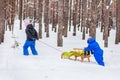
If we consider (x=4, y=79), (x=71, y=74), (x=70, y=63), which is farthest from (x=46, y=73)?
(x=70, y=63)

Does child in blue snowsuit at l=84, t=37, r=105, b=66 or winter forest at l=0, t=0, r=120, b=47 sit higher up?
winter forest at l=0, t=0, r=120, b=47

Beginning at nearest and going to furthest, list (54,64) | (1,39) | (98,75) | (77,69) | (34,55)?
(98,75) → (77,69) → (54,64) → (34,55) → (1,39)

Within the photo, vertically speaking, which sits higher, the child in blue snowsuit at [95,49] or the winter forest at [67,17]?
the winter forest at [67,17]

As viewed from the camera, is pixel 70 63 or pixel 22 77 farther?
pixel 70 63

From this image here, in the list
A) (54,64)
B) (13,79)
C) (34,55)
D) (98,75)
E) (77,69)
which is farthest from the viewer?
(34,55)

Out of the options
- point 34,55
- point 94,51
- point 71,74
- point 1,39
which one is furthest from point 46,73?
point 1,39

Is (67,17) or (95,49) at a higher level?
(67,17)

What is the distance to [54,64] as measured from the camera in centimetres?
1179

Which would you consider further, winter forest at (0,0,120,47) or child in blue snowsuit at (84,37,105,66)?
winter forest at (0,0,120,47)

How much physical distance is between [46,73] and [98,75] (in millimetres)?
1701

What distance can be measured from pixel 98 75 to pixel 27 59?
4033 mm

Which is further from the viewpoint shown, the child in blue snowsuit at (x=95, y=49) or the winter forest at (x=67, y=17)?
the winter forest at (x=67, y=17)

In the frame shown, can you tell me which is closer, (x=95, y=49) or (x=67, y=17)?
(x=95, y=49)

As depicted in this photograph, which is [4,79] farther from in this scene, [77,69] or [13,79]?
[77,69]
